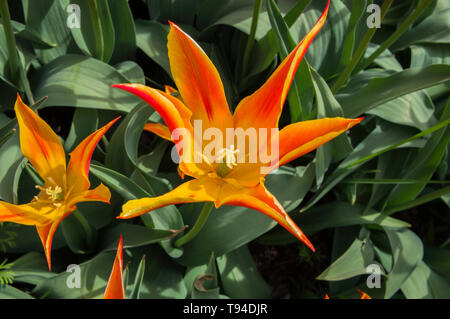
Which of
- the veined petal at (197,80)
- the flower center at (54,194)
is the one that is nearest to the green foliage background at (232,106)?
the flower center at (54,194)

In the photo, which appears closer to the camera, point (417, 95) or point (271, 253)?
point (417, 95)

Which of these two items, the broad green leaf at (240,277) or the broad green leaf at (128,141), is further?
the broad green leaf at (240,277)

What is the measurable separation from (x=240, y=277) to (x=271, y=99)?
0.76 meters

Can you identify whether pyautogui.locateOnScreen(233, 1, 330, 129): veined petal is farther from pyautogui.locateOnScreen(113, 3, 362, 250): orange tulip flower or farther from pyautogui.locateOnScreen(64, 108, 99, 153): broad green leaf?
pyautogui.locateOnScreen(64, 108, 99, 153): broad green leaf

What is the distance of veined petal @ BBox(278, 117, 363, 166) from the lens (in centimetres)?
74

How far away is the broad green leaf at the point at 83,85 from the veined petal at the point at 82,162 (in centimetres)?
30

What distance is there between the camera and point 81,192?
975mm

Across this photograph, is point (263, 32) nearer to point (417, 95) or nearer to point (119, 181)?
point (417, 95)

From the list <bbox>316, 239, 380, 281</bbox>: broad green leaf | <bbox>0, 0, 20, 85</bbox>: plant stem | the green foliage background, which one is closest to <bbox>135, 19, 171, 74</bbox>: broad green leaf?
the green foliage background

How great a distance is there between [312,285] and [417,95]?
785 mm

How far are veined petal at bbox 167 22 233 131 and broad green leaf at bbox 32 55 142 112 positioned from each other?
41 cm

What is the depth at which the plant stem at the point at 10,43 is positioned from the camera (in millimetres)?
1007

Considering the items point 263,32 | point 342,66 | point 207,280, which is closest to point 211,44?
point 263,32

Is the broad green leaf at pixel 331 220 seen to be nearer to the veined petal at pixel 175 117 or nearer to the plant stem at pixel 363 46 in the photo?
the plant stem at pixel 363 46
